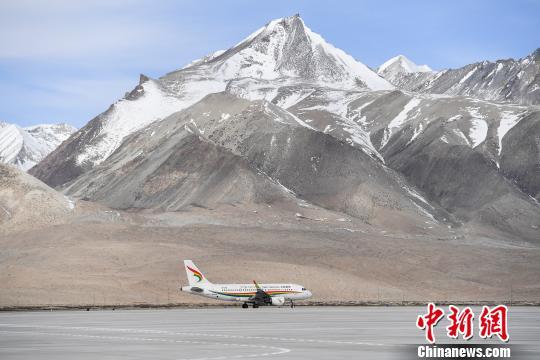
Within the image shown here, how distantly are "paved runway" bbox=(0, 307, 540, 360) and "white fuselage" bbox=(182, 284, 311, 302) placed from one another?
1221 inches

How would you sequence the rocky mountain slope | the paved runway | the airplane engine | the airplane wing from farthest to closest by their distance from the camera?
the rocky mountain slope < the airplane engine < the airplane wing < the paved runway

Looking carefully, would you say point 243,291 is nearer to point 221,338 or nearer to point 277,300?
point 277,300

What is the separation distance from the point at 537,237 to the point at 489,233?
971cm

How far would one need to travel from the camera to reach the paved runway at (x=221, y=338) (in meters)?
41.4

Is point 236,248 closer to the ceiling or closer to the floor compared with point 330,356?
closer to the ceiling

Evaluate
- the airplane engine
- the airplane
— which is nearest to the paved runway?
the airplane

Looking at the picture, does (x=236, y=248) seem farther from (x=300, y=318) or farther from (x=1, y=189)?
(x=300, y=318)

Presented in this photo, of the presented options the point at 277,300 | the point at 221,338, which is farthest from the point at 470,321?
the point at 277,300

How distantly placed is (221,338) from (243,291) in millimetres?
54432

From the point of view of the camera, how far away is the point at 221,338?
51.9 metres

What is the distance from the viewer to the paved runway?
4138 cm

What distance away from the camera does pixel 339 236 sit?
175625 millimetres

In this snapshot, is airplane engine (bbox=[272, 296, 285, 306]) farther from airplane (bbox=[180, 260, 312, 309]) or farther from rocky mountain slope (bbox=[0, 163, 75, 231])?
rocky mountain slope (bbox=[0, 163, 75, 231])

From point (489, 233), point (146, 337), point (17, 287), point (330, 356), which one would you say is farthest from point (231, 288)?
point (489, 233)
